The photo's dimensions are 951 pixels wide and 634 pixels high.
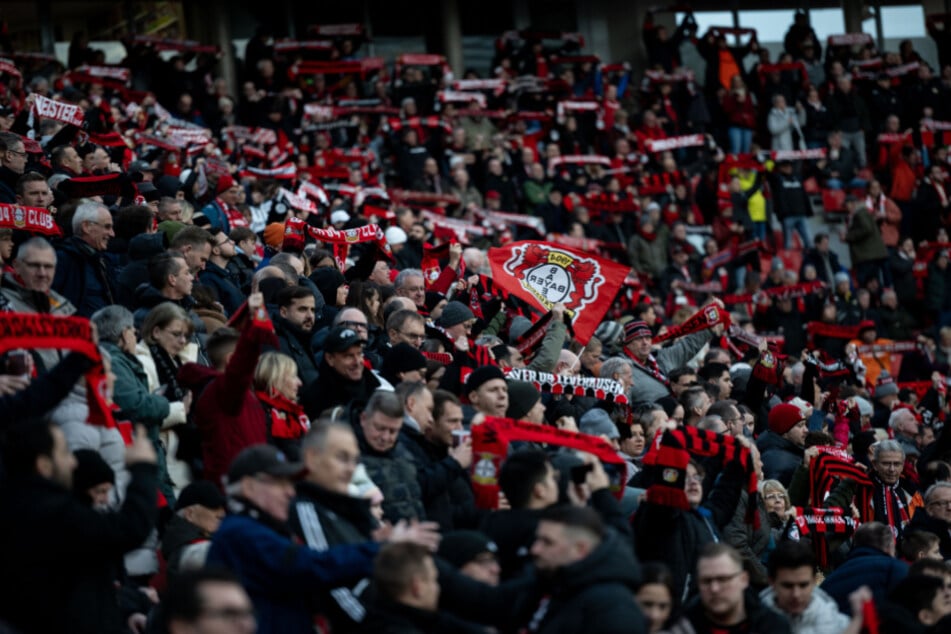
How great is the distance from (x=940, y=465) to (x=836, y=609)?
5036 millimetres

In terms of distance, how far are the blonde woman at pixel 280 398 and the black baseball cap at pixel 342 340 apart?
0.87ft

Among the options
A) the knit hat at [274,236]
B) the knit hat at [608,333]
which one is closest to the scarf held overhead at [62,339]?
the knit hat at [274,236]

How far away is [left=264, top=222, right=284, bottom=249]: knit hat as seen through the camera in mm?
13547

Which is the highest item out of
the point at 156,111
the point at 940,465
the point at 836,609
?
the point at 156,111

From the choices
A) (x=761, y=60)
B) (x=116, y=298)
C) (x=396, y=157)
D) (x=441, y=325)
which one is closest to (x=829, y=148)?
(x=761, y=60)

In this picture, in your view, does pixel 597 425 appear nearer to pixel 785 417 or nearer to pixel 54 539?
pixel 785 417

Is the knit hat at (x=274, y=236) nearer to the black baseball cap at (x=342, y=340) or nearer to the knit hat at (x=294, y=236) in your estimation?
the knit hat at (x=294, y=236)

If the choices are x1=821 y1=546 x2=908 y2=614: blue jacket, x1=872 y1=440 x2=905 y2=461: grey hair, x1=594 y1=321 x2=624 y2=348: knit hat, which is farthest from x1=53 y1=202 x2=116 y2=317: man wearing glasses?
x1=594 y1=321 x2=624 y2=348: knit hat

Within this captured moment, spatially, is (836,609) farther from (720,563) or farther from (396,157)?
(396,157)

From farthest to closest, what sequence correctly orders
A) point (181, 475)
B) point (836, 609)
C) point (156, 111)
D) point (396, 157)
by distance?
point (396, 157) → point (156, 111) → point (181, 475) → point (836, 609)

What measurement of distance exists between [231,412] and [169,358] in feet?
3.18

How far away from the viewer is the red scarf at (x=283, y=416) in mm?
7910

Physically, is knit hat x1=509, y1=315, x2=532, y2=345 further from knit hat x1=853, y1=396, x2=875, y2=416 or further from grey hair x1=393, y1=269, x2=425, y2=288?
knit hat x1=853, y1=396, x2=875, y2=416

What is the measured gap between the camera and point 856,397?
14.3 m
